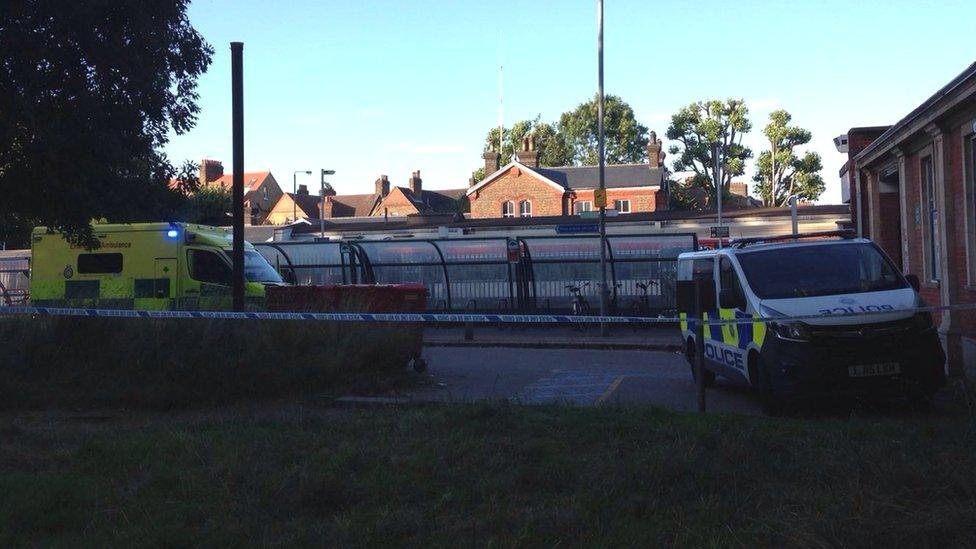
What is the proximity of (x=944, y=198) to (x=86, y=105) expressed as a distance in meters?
10.5

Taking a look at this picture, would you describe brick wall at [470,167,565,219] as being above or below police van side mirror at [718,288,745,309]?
above

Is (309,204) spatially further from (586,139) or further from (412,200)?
(586,139)

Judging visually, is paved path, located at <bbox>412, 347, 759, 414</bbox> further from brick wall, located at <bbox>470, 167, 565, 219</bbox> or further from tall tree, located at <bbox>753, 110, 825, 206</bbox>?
tall tree, located at <bbox>753, 110, 825, 206</bbox>

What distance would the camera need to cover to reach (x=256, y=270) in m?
21.5

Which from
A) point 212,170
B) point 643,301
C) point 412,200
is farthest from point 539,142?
point 643,301

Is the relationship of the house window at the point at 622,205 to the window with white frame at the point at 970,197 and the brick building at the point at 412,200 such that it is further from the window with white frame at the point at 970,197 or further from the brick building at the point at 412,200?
the window with white frame at the point at 970,197

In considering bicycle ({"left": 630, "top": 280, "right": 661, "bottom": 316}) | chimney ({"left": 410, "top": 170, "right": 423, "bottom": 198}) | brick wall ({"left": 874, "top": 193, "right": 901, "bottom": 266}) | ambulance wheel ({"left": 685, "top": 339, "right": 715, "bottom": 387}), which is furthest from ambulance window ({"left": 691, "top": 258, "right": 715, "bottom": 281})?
chimney ({"left": 410, "top": 170, "right": 423, "bottom": 198})

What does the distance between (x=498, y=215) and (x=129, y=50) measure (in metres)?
54.9

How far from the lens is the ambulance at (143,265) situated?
68.2ft

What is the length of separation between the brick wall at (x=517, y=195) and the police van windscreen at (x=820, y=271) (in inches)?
2091

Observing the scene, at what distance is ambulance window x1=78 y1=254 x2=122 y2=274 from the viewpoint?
21312 millimetres

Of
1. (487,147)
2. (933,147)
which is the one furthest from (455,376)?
(487,147)

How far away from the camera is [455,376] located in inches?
551

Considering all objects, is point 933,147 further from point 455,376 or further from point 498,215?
point 498,215
